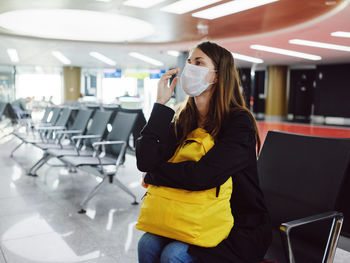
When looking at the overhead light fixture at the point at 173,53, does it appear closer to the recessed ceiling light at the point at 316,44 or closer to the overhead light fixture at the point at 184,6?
the recessed ceiling light at the point at 316,44

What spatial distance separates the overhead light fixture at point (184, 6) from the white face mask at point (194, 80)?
262 inches

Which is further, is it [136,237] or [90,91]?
[90,91]

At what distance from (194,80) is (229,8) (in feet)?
24.1

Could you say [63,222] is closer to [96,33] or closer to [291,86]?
[96,33]

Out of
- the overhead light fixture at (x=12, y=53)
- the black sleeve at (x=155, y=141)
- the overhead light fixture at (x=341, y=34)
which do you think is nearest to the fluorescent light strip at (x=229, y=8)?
the overhead light fixture at (x=341, y=34)

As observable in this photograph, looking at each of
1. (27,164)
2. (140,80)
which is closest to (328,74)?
(140,80)

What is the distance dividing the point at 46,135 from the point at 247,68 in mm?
18596

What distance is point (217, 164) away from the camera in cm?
131

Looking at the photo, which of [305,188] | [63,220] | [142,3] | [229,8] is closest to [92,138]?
[63,220]

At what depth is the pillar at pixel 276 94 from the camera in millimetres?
20059

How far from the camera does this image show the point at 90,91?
1029 inches

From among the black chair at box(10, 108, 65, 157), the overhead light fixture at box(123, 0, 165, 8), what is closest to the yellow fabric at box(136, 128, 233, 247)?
the black chair at box(10, 108, 65, 157)

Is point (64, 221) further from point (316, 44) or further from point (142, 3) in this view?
point (316, 44)

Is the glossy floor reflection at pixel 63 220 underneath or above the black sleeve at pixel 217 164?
underneath
